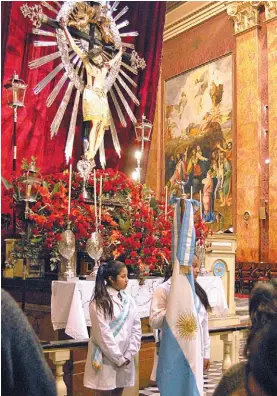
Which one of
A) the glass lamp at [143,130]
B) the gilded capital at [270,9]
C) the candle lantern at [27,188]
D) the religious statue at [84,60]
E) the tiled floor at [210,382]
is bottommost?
the tiled floor at [210,382]

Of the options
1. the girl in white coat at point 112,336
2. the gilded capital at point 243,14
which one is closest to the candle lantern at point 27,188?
the girl in white coat at point 112,336

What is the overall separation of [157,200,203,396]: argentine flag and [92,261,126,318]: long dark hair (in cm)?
49

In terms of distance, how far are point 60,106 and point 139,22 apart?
2.46 meters

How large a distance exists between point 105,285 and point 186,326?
0.76 metres

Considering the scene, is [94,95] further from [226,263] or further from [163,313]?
[163,313]

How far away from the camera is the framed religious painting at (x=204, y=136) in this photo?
52.9 feet

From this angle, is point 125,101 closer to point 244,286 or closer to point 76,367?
point 76,367

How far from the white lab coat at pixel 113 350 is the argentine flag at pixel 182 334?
1.27ft

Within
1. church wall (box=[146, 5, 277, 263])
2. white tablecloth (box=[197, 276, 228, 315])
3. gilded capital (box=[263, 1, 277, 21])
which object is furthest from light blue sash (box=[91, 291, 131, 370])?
gilded capital (box=[263, 1, 277, 21])

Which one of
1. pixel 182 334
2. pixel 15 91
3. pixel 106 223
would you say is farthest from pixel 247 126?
pixel 182 334

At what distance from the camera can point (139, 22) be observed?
9609mm

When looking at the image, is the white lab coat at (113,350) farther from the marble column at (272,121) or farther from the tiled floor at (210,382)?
the marble column at (272,121)

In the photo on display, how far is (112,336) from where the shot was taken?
3859mm

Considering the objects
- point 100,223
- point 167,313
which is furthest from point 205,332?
point 100,223
